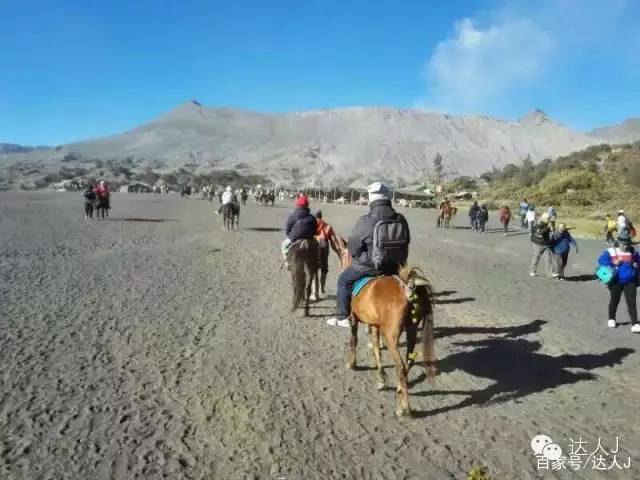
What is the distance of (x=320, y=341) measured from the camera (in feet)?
25.9

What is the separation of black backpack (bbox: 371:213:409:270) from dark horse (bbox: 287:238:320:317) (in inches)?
128

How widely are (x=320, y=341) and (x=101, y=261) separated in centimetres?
866

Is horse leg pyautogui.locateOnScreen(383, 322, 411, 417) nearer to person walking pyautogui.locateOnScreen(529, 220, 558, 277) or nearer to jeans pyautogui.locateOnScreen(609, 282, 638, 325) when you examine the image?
jeans pyautogui.locateOnScreen(609, 282, 638, 325)

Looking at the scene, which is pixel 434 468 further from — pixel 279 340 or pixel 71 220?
pixel 71 220

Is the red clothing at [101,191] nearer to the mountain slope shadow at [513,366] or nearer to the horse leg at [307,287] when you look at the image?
the horse leg at [307,287]

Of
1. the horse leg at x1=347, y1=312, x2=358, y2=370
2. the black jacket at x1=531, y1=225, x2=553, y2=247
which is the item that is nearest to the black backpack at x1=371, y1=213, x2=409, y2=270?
the horse leg at x1=347, y1=312, x2=358, y2=370

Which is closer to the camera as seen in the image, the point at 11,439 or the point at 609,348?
the point at 11,439

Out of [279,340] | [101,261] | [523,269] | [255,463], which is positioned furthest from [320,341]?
[523,269]

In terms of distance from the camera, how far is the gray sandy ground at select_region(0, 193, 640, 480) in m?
4.52

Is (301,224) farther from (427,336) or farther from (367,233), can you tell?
(427,336)

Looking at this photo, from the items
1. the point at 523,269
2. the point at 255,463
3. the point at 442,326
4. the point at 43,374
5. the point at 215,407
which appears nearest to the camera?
the point at 255,463

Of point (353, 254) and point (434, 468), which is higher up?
point (353, 254)

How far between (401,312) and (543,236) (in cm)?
1067

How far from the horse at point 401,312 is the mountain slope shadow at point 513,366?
1.62ft
